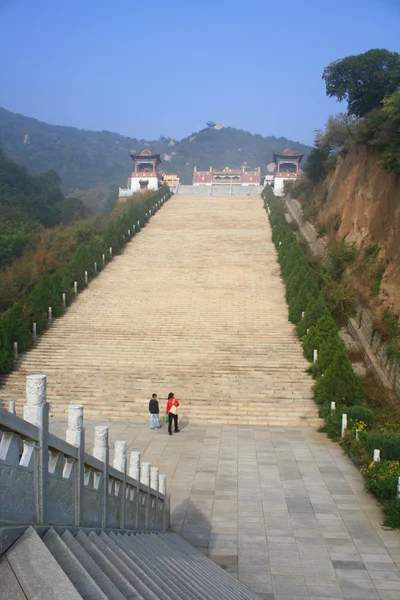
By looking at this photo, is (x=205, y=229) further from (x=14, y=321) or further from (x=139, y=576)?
(x=139, y=576)

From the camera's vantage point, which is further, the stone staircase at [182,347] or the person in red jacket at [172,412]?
the stone staircase at [182,347]

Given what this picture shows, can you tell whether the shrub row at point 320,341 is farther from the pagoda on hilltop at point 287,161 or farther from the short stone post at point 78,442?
the pagoda on hilltop at point 287,161

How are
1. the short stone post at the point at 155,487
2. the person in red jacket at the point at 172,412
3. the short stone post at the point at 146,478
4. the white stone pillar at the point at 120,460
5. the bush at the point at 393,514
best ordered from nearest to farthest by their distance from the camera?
1. the white stone pillar at the point at 120,460
2. the short stone post at the point at 146,478
3. the short stone post at the point at 155,487
4. the bush at the point at 393,514
5. the person in red jacket at the point at 172,412

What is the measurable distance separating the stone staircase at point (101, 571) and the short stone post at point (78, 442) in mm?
178

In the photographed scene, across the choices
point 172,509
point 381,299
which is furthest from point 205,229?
point 172,509

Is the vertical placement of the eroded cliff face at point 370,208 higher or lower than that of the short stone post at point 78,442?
higher

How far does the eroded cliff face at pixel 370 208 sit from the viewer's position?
17.7 meters

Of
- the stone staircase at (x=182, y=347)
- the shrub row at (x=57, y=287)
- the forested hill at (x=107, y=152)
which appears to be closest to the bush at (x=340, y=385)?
the stone staircase at (x=182, y=347)

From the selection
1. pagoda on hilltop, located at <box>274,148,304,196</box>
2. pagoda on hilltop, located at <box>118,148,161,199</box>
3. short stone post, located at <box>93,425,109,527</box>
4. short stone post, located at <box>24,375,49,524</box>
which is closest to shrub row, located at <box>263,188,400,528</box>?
short stone post, located at <box>93,425,109,527</box>

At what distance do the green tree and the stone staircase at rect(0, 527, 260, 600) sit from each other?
91.8ft

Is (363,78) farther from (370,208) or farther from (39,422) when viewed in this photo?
(39,422)

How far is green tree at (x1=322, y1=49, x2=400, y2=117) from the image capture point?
28.3 m

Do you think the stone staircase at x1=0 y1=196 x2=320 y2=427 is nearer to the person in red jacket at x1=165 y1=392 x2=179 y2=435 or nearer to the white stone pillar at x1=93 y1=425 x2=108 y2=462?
the person in red jacket at x1=165 y1=392 x2=179 y2=435

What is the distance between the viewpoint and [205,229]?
35062 mm
